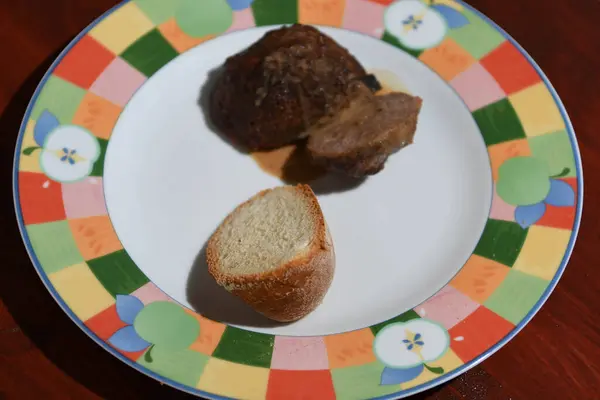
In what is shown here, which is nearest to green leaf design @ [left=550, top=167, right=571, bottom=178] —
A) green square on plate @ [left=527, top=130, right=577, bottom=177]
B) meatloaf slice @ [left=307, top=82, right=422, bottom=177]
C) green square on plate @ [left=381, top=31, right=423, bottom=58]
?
green square on plate @ [left=527, top=130, right=577, bottom=177]

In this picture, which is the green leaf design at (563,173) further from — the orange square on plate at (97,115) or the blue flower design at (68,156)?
the blue flower design at (68,156)

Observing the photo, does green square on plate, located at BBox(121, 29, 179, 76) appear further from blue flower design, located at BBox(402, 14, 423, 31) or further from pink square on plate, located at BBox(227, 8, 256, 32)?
blue flower design, located at BBox(402, 14, 423, 31)

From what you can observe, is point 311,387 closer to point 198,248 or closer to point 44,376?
point 198,248

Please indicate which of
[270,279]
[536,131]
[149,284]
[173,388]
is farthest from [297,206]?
[536,131]

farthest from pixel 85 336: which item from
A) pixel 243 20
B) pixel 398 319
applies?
pixel 243 20

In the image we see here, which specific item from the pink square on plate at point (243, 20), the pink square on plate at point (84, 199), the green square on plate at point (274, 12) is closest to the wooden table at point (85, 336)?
the pink square on plate at point (84, 199)
